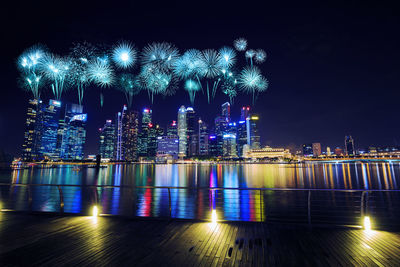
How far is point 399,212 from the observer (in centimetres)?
1457

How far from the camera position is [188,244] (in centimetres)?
498

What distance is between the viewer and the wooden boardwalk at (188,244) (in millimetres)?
4211

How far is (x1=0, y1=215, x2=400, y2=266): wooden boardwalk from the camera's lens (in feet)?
13.8

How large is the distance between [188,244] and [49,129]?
20649 cm

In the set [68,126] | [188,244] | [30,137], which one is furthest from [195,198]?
[68,126]

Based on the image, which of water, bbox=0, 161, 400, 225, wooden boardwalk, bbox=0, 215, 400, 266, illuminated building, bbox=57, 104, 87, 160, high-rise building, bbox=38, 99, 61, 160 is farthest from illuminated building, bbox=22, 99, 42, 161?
wooden boardwalk, bbox=0, 215, 400, 266

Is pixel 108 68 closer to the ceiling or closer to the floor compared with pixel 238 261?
closer to the ceiling

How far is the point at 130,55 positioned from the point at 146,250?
525 inches

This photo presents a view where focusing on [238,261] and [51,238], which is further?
[51,238]

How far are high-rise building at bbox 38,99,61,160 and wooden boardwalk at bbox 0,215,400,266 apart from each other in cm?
18283

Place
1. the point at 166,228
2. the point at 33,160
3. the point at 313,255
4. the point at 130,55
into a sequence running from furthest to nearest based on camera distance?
the point at 33,160
the point at 130,55
the point at 166,228
the point at 313,255

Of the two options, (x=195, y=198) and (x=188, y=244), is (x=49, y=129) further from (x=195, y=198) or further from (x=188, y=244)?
(x=188, y=244)

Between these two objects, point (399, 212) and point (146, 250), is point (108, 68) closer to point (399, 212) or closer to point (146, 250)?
point (146, 250)

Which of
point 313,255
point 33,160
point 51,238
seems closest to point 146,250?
point 51,238
